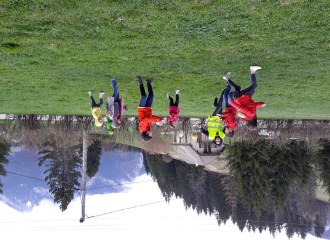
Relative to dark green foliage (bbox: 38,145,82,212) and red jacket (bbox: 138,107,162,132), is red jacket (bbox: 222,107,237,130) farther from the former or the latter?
dark green foliage (bbox: 38,145,82,212)

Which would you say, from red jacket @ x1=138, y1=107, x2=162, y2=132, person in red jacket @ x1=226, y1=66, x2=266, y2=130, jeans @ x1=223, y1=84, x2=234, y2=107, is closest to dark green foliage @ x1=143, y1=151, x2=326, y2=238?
Result: jeans @ x1=223, y1=84, x2=234, y2=107

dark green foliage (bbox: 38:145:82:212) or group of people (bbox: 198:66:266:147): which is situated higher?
group of people (bbox: 198:66:266:147)

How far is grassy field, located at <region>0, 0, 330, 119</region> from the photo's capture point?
4215 millimetres

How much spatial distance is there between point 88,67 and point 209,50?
11.7 ft

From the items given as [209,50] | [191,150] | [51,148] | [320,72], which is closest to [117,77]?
[209,50]

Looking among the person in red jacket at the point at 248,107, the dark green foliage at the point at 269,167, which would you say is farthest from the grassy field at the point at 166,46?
the dark green foliage at the point at 269,167

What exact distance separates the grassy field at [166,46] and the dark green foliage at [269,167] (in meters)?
6.45

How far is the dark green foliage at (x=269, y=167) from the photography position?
13758 millimetres

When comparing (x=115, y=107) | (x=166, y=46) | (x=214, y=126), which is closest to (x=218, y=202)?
(x=214, y=126)

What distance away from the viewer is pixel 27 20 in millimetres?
4441

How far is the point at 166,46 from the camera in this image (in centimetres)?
525

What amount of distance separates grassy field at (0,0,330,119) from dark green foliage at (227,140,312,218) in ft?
21.2

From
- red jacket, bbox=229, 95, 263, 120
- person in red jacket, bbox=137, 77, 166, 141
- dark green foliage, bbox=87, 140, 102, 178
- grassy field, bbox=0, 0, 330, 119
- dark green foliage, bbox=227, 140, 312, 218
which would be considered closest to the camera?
grassy field, bbox=0, 0, 330, 119

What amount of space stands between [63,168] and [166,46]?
18.1 m
